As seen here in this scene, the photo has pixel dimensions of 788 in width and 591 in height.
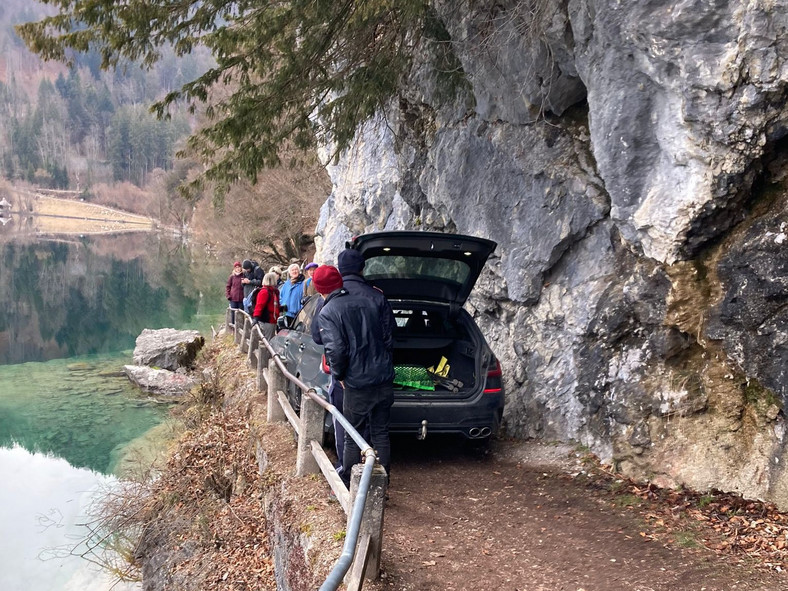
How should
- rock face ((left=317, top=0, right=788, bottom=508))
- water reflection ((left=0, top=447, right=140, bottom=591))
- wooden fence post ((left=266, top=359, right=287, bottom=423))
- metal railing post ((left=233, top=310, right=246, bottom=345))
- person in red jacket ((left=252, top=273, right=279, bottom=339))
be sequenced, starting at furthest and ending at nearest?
1. metal railing post ((left=233, top=310, right=246, bottom=345))
2. person in red jacket ((left=252, top=273, right=279, bottom=339))
3. water reflection ((left=0, top=447, right=140, bottom=591))
4. wooden fence post ((left=266, top=359, right=287, bottom=423))
5. rock face ((left=317, top=0, right=788, bottom=508))

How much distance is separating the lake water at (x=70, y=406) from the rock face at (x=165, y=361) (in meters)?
0.48

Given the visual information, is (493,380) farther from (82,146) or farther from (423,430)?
(82,146)

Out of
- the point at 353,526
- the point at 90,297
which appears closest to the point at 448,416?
the point at 353,526

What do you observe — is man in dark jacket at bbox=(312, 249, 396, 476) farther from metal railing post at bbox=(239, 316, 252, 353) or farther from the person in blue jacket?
metal railing post at bbox=(239, 316, 252, 353)

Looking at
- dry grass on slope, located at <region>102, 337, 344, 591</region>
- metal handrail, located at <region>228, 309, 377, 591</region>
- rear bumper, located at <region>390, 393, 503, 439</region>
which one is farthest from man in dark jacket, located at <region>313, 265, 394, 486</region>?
rear bumper, located at <region>390, 393, 503, 439</region>

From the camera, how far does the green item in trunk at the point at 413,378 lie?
22.7ft

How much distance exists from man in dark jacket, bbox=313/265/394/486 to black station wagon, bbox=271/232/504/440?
1.06 meters

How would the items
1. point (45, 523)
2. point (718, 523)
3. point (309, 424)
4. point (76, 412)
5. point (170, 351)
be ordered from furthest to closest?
point (170, 351) < point (76, 412) < point (45, 523) < point (309, 424) < point (718, 523)

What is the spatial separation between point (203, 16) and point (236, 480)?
18.2ft

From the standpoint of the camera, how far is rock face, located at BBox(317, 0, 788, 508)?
17.3 ft

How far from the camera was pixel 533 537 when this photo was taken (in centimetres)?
518

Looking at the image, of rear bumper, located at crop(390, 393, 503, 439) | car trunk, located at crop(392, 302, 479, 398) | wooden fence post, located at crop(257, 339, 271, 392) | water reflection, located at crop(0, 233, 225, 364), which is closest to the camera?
rear bumper, located at crop(390, 393, 503, 439)

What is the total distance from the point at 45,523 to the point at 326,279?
929 cm

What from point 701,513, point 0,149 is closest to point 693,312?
point 701,513
